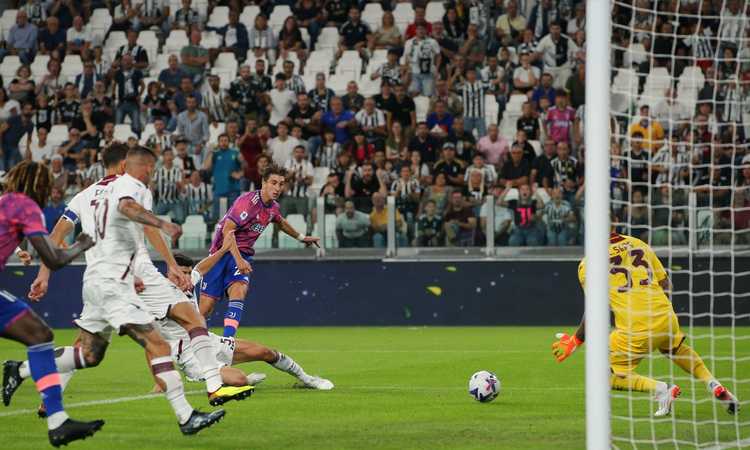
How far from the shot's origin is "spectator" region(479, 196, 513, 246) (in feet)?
61.3

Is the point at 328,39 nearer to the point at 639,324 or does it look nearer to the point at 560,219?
the point at 560,219

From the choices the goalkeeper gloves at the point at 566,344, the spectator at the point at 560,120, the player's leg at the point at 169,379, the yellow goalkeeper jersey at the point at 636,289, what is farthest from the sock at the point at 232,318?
the spectator at the point at 560,120

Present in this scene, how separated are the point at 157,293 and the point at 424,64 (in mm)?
13733

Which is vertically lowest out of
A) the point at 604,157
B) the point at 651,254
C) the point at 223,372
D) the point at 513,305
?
the point at 513,305

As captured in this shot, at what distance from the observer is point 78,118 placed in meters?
22.4

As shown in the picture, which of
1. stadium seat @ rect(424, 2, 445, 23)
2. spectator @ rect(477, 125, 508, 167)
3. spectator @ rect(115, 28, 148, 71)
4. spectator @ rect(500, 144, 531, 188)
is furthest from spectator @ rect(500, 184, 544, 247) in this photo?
spectator @ rect(115, 28, 148, 71)

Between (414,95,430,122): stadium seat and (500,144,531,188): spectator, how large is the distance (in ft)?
8.62

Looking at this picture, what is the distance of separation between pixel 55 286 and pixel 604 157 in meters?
15.1

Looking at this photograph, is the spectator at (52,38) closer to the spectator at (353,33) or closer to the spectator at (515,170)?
the spectator at (353,33)

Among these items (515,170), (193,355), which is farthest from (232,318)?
(515,170)

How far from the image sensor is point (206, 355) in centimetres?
891

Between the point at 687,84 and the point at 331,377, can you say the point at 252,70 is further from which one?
the point at 331,377

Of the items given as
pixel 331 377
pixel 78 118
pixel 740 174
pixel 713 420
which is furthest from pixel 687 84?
pixel 78 118

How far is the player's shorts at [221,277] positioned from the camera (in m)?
12.8
